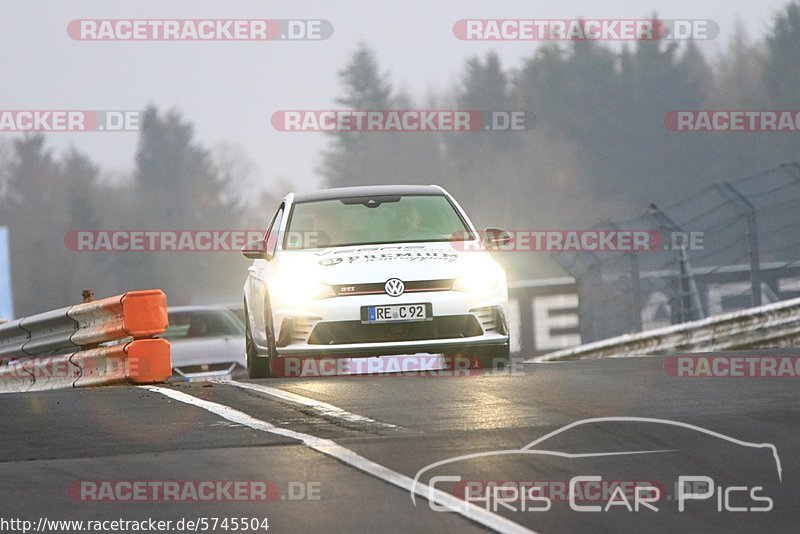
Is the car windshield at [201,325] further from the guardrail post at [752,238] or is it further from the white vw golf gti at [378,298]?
the white vw golf gti at [378,298]

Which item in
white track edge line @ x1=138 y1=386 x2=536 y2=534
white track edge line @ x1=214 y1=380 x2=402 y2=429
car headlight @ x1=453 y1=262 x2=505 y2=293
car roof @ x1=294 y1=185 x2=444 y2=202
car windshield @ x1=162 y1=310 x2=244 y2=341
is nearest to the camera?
white track edge line @ x1=138 y1=386 x2=536 y2=534

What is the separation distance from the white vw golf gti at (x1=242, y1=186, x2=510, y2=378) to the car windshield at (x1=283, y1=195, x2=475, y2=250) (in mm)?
24

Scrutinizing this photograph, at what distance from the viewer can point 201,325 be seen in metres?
18.9

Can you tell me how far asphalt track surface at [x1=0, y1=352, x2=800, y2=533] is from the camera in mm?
5543

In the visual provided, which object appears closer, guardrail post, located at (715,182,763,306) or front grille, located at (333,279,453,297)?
front grille, located at (333,279,453,297)

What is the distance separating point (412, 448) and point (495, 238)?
5.94m

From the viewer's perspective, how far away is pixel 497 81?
10806 cm

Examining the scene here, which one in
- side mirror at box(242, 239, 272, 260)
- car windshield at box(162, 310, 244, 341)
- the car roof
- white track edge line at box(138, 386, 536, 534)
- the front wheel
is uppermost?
the car roof

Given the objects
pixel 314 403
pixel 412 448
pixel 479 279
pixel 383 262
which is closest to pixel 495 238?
pixel 479 279

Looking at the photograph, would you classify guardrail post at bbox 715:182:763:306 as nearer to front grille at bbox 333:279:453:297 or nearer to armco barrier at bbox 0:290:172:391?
front grille at bbox 333:279:453:297

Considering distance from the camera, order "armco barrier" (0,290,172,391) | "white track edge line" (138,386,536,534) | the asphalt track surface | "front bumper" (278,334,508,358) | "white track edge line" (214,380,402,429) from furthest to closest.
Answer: "front bumper" (278,334,508,358)
"armco barrier" (0,290,172,391)
"white track edge line" (214,380,402,429)
the asphalt track surface
"white track edge line" (138,386,536,534)

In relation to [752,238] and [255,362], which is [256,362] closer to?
[255,362]

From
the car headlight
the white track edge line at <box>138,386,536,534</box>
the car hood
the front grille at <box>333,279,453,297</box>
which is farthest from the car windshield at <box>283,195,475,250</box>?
the white track edge line at <box>138,386,536,534</box>

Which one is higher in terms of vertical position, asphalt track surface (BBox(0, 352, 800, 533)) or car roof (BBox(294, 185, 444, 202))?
car roof (BBox(294, 185, 444, 202))
